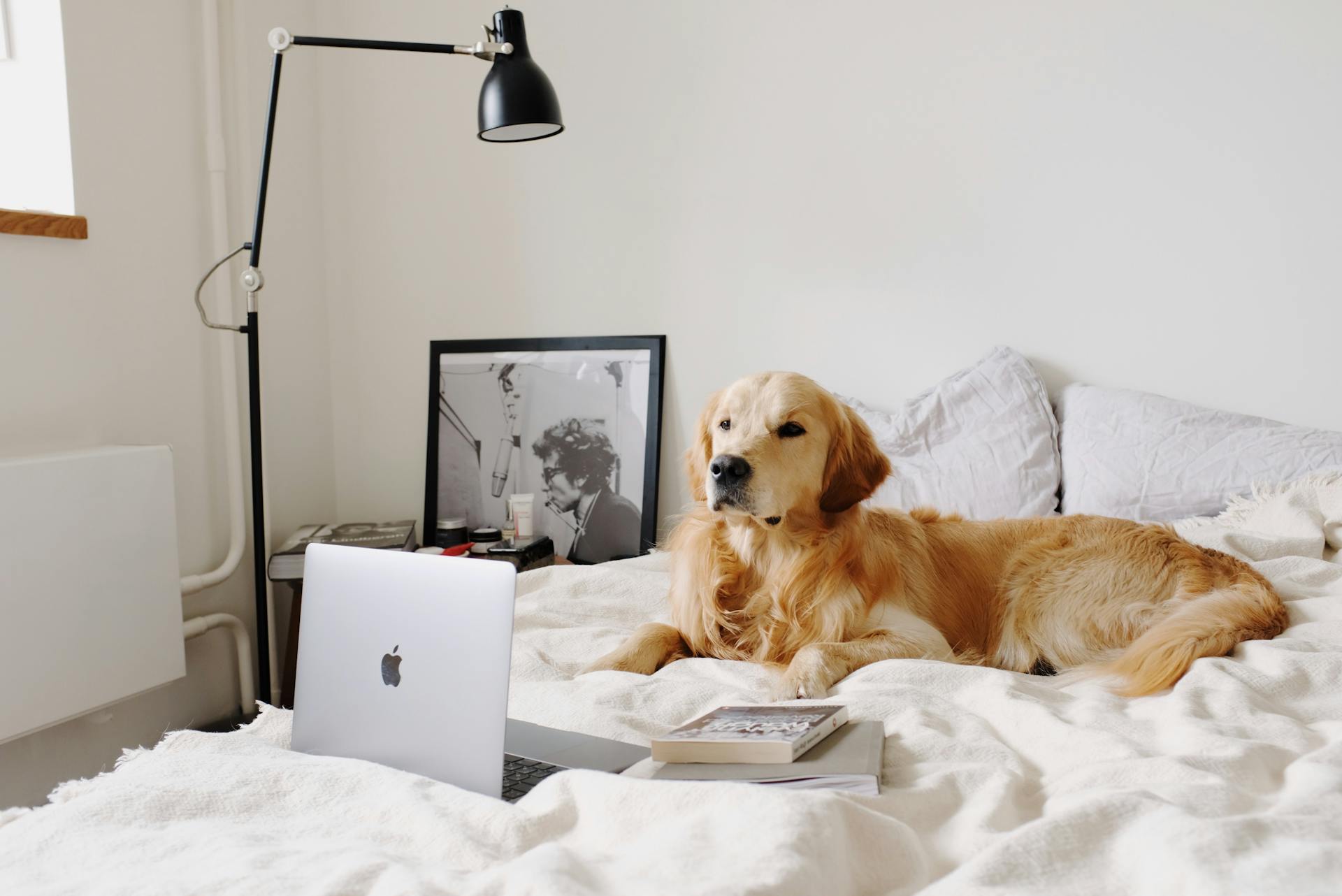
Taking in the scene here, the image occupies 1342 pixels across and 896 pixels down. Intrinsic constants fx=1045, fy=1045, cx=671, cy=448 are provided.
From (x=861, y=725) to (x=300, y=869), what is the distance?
62 centimetres

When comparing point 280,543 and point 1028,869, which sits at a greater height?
point 1028,869

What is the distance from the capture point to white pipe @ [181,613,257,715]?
2.61 m

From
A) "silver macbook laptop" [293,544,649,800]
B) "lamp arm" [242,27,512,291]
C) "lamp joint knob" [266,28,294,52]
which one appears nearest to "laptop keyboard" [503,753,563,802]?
"silver macbook laptop" [293,544,649,800]

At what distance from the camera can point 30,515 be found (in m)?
1.92

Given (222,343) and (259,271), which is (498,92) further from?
(222,343)

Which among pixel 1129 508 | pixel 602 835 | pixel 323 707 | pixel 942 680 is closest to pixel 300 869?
pixel 602 835

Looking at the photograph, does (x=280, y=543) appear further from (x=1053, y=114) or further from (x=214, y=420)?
(x=1053, y=114)

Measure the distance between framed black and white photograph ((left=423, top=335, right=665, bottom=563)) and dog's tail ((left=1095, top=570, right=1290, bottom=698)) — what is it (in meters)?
1.51

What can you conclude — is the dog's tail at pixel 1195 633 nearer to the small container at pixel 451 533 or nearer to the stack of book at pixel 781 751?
the stack of book at pixel 781 751

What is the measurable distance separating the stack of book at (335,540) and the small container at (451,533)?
8 cm

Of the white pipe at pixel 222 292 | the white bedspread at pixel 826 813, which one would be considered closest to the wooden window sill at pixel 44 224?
the white pipe at pixel 222 292

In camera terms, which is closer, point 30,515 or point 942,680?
point 942,680

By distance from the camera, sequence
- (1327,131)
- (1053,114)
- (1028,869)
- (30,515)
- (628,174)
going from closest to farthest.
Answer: (1028,869), (30,515), (1327,131), (1053,114), (628,174)

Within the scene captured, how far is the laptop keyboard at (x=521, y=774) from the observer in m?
1.05
